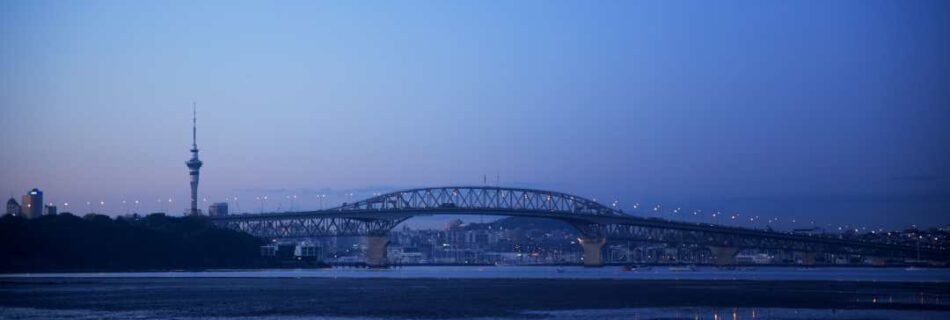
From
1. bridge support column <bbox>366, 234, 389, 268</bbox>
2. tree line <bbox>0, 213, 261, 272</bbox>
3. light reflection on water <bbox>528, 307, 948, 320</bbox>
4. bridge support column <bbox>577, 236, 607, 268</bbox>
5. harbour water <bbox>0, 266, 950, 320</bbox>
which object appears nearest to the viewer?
light reflection on water <bbox>528, 307, 948, 320</bbox>

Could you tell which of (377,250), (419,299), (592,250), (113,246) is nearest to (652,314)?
(419,299)

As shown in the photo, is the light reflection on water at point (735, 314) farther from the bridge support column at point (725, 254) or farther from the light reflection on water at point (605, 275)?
the bridge support column at point (725, 254)

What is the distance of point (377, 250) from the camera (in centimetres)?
18850

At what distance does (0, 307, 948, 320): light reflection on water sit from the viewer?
48.5m

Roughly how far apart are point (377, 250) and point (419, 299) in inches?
4958

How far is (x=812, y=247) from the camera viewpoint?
18812 centimetres

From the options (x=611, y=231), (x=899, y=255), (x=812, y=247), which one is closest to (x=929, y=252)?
(x=899, y=255)

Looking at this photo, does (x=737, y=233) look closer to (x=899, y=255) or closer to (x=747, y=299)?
(x=899, y=255)

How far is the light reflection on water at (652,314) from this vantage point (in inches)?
1908

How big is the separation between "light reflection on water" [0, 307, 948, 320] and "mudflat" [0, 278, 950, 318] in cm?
192

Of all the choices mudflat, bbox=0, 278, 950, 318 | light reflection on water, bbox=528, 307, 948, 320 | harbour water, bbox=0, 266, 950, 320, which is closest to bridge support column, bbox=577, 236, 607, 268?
mudflat, bbox=0, 278, 950, 318

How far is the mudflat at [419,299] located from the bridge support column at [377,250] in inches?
4182

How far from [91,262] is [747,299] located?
90.9m

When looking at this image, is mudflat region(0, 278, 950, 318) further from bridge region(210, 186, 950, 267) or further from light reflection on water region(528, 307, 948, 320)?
bridge region(210, 186, 950, 267)
